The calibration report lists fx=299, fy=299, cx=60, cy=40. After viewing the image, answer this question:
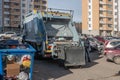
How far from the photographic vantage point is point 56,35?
17.0m

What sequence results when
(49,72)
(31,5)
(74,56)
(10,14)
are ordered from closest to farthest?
1. (49,72)
2. (74,56)
3. (10,14)
4. (31,5)

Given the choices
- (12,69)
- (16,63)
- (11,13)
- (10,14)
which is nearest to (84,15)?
(11,13)

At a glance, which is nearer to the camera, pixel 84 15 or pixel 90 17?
pixel 90 17

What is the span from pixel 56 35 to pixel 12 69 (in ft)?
26.2

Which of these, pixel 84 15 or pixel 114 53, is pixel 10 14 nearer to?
pixel 84 15

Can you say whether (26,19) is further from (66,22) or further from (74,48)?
(74,48)

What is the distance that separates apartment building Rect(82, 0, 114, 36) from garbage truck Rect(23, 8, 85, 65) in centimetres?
7575

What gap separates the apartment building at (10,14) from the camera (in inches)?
3591

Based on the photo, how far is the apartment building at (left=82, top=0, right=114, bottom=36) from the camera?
92938mm

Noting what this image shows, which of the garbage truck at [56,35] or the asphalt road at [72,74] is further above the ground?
the garbage truck at [56,35]

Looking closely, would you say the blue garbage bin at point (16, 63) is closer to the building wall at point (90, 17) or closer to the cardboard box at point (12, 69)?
the cardboard box at point (12, 69)

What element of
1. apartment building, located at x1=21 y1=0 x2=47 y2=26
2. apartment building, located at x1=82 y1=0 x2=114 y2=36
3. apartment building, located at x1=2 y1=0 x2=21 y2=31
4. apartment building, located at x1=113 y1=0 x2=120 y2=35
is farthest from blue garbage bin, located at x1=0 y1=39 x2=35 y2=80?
apartment building, located at x1=21 y1=0 x2=47 y2=26

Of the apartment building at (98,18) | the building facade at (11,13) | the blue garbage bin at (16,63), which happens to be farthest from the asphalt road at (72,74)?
the apartment building at (98,18)

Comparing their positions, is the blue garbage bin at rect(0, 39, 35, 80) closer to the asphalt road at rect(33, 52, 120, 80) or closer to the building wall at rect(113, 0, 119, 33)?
the asphalt road at rect(33, 52, 120, 80)
